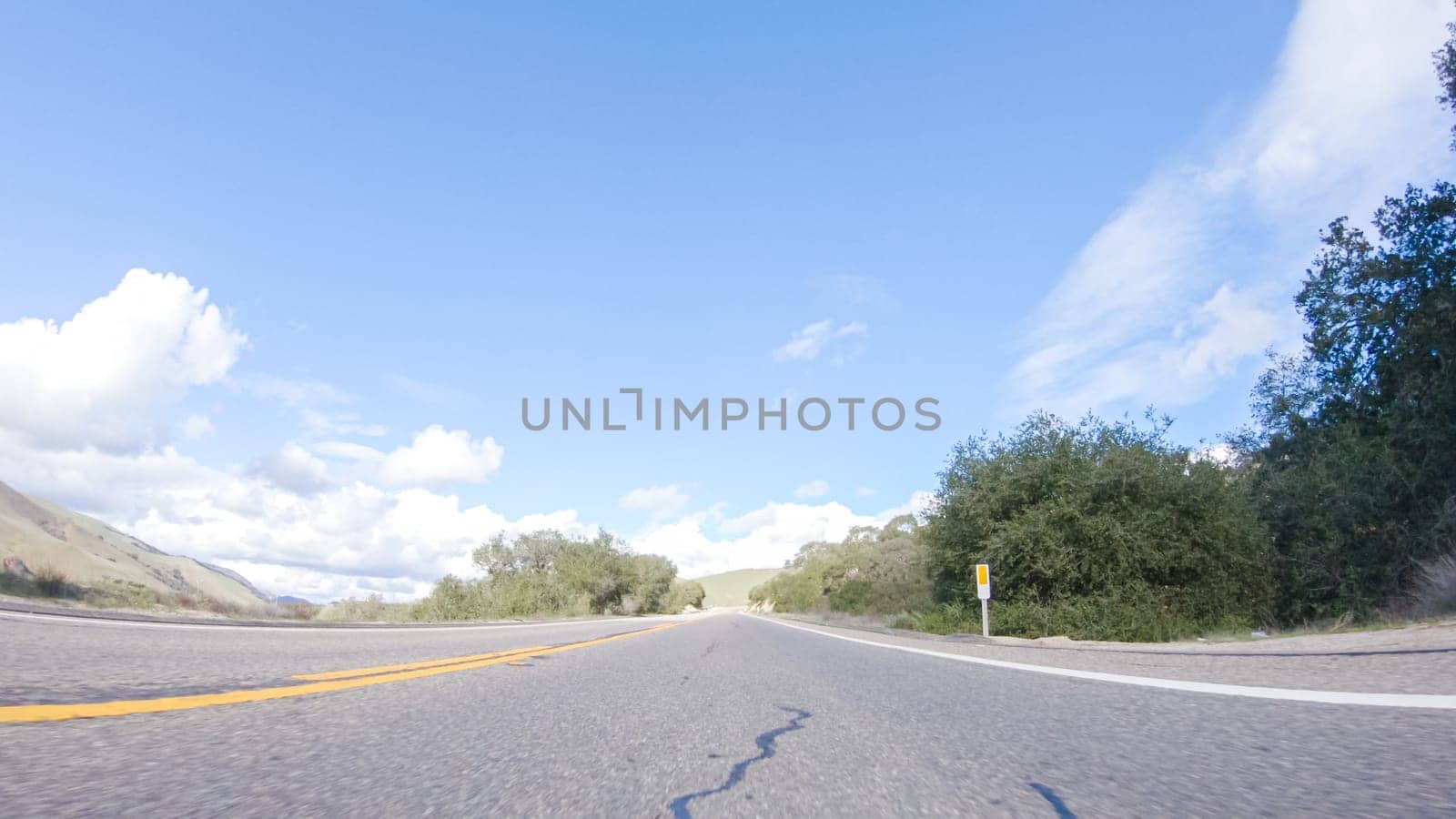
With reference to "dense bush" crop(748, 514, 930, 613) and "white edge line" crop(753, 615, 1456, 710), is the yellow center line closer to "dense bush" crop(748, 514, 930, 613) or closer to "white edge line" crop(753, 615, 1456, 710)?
"white edge line" crop(753, 615, 1456, 710)

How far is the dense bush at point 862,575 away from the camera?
39594 mm

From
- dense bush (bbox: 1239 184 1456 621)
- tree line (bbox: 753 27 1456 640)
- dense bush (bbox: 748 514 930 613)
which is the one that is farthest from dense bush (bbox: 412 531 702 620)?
dense bush (bbox: 1239 184 1456 621)

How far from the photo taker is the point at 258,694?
356 centimetres

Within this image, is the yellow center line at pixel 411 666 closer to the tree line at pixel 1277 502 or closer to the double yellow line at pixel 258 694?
the double yellow line at pixel 258 694

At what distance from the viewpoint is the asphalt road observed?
77.4 inches

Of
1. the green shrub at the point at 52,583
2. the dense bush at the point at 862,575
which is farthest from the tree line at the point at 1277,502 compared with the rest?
the green shrub at the point at 52,583

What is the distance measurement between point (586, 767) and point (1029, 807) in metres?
1.43

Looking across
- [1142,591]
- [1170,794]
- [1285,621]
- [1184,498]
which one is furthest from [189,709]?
[1285,621]

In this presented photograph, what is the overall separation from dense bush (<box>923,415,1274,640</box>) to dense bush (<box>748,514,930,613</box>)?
8910 millimetres

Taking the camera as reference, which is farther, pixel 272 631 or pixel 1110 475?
pixel 1110 475

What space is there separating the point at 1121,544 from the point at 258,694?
20180 millimetres

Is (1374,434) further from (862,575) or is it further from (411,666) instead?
(862,575)

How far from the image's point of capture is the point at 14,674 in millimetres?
3455

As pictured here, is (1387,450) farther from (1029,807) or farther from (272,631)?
(272,631)
